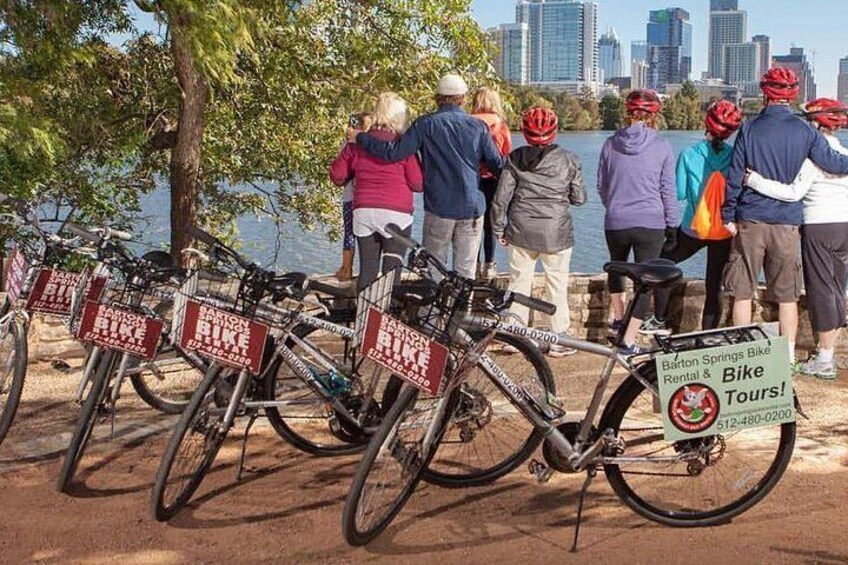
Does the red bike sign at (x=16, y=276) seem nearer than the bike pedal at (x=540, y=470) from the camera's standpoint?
No

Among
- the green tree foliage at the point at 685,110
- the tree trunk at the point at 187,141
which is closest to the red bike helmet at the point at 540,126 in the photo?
the tree trunk at the point at 187,141

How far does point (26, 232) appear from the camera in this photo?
11047 millimetres

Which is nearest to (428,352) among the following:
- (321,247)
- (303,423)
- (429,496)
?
(429,496)

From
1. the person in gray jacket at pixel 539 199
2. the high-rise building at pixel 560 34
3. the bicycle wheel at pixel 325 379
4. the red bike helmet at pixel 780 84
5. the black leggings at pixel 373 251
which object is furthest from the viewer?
the high-rise building at pixel 560 34

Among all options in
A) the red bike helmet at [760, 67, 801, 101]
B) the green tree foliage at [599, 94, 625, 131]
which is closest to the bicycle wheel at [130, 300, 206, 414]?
the red bike helmet at [760, 67, 801, 101]

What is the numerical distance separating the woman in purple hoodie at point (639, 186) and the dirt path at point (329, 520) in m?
1.85

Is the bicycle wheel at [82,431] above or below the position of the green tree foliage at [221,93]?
below

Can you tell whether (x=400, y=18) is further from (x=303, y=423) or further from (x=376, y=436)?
(x=376, y=436)

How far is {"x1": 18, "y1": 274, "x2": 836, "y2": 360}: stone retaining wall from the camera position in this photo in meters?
6.85

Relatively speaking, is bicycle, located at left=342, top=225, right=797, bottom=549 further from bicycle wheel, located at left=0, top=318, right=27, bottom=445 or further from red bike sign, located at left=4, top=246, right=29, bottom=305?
red bike sign, located at left=4, top=246, right=29, bottom=305

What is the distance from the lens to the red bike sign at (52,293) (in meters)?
5.03

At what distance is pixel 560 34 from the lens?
567ft

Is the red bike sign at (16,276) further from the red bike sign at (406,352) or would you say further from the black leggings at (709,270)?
the black leggings at (709,270)

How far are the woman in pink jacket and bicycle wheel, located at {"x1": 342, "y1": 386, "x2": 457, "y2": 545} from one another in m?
2.18
